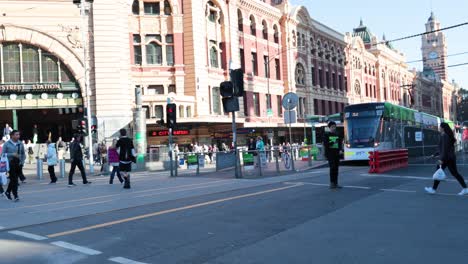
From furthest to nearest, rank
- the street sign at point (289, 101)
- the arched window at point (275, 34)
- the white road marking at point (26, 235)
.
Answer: the arched window at point (275, 34), the street sign at point (289, 101), the white road marking at point (26, 235)

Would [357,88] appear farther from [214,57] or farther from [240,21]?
[214,57]

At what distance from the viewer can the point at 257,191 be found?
12.5m

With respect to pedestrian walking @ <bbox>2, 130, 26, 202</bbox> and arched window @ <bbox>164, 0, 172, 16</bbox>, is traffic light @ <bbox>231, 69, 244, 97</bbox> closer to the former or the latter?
pedestrian walking @ <bbox>2, 130, 26, 202</bbox>

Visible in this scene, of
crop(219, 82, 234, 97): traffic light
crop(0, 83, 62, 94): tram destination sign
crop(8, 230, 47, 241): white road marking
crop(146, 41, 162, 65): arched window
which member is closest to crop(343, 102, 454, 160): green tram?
crop(219, 82, 234, 97): traffic light

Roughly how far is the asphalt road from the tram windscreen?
11.7m

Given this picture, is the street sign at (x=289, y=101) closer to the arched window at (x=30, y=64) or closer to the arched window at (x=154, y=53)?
the arched window at (x=154, y=53)

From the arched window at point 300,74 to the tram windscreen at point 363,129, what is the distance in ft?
106

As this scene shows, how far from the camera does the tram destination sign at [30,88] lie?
3500cm

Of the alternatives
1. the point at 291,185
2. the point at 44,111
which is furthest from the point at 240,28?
the point at 291,185

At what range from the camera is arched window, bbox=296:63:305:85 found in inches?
2229

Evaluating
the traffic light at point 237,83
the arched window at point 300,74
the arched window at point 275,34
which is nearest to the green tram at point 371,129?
the traffic light at point 237,83

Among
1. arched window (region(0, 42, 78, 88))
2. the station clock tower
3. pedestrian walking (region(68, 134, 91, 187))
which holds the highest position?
the station clock tower

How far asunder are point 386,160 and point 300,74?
126ft

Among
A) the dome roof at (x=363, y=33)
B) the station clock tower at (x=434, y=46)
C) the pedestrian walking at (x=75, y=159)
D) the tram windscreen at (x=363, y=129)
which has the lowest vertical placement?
the pedestrian walking at (x=75, y=159)
